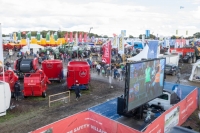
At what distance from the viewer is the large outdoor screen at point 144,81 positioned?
8383 mm

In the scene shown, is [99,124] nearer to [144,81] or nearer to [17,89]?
[144,81]

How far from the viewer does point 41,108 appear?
1241 centimetres

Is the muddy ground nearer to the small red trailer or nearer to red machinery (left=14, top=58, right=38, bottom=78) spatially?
the small red trailer

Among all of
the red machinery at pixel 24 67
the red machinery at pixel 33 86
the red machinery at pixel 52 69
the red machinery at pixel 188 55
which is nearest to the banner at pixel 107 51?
the red machinery at pixel 52 69

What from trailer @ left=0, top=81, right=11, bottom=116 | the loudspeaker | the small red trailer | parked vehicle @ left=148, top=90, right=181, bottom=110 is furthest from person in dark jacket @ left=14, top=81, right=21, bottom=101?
parked vehicle @ left=148, top=90, right=181, bottom=110

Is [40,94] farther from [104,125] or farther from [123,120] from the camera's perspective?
[104,125]

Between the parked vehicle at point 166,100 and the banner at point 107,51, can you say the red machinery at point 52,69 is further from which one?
the parked vehicle at point 166,100

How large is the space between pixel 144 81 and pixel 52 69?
438 inches

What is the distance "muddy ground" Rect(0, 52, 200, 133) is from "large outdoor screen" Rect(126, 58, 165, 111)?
8.29ft

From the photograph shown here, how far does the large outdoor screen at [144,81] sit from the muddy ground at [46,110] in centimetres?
253

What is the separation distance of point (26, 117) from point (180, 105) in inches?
313

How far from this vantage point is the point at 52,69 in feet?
60.3

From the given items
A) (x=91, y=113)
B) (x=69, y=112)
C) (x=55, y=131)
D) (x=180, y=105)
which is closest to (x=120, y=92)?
(x=69, y=112)

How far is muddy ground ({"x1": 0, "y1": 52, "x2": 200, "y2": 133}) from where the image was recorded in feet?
33.1
